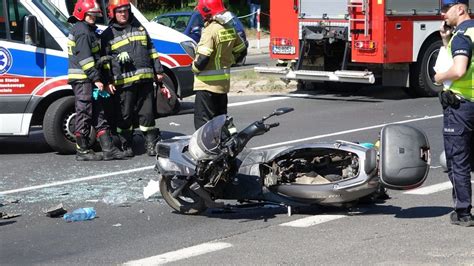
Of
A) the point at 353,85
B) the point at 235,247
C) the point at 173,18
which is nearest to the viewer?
the point at 235,247

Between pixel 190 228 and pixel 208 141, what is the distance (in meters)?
0.70

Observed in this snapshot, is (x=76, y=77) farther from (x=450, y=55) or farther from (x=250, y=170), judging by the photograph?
(x=450, y=55)

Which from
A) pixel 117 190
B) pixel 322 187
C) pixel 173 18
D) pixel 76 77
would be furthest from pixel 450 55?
pixel 173 18

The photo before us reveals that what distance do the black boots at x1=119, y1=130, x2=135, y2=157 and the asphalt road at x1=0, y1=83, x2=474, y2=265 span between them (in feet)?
0.54

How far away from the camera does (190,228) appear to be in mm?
7438

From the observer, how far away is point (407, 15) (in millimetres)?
16047

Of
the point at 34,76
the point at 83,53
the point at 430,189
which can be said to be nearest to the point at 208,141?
the point at 430,189

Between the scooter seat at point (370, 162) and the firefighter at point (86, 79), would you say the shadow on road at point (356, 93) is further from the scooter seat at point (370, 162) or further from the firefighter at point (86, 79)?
the scooter seat at point (370, 162)

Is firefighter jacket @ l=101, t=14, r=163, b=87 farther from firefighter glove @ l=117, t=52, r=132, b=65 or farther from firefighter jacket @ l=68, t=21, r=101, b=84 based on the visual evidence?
firefighter jacket @ l=68, t=21, r=101, b=84

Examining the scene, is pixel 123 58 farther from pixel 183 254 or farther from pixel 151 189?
pixel 183 254

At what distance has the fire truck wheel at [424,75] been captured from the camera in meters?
16.4

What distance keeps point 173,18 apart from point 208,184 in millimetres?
18309

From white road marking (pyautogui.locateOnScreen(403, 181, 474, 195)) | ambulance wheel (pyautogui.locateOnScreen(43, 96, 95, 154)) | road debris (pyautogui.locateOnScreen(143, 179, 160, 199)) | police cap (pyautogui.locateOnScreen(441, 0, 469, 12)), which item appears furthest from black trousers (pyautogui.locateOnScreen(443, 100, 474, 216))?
ambulance wheel (pyautogui.locateOnScreen(43, 96, 95, 154))

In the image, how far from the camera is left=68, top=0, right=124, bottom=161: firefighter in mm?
10516
